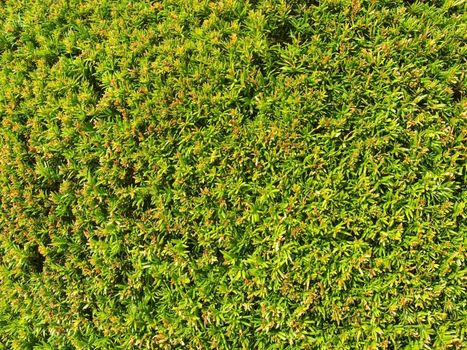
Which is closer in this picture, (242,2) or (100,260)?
(242,2)

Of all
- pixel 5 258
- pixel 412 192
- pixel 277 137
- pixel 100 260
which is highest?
pixel 277 137

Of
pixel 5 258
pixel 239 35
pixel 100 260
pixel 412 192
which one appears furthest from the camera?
pixel 5 258

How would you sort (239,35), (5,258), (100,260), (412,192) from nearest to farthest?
(412,192) → (239,35) → (100,260) → (5,258)

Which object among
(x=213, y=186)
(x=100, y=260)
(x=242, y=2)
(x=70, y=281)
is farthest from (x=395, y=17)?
(x=70, y=281)

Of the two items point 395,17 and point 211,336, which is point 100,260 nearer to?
point 211,336

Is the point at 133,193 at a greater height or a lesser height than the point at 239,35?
lesser

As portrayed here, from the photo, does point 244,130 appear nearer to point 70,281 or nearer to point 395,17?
point 395,17

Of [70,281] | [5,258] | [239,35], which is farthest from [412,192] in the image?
[5,258]
